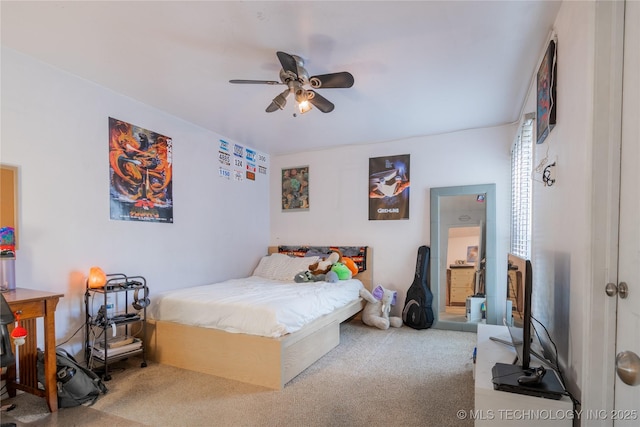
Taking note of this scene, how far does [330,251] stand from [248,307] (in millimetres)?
2178

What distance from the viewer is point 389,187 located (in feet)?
14.5

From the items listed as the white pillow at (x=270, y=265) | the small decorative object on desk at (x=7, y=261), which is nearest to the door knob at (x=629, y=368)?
the small decorative object on desk at (x=7, y=261)

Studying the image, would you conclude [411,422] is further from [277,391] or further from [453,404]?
[277,391]

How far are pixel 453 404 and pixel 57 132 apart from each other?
3554mm

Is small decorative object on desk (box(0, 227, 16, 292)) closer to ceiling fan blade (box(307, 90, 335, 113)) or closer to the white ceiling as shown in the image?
the white ceiling

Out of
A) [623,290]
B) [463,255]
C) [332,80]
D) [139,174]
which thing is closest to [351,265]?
[463,255]

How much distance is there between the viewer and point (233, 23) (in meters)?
2.01

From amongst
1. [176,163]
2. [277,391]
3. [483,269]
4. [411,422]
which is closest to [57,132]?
[176,163]

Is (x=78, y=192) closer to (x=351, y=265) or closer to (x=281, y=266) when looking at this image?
(x=281, y=266)

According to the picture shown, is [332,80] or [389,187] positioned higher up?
[332,80]

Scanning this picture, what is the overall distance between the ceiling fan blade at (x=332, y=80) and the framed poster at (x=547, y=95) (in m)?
1.21

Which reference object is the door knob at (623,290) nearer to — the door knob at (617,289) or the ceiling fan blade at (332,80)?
the door knob at (617,289)

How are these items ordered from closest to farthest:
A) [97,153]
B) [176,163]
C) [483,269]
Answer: [97,153] → [176,163] → [483,269]

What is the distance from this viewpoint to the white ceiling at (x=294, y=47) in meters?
1.90
